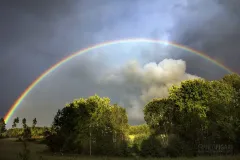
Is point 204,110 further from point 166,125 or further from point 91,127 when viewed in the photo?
point 91,127

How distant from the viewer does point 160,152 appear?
141 feet

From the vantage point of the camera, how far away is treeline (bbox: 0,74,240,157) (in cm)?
4472

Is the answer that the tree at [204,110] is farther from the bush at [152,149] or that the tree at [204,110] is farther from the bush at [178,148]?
the bush at [152,149]

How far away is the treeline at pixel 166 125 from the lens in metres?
44.7

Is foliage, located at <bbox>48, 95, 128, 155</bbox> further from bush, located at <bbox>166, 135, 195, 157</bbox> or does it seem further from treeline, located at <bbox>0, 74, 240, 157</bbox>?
bush, located at <bbox>166, 135, 195, 157</bbox>

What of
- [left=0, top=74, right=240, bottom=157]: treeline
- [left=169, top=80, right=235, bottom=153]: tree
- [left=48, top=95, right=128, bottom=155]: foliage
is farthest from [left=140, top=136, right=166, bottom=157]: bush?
[left=169, top=80, right=235, bottom=153]: tree

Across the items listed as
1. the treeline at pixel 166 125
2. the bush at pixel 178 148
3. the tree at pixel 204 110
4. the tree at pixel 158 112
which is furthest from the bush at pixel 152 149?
the tree at pixel 158 112

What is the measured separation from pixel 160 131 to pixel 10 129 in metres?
127

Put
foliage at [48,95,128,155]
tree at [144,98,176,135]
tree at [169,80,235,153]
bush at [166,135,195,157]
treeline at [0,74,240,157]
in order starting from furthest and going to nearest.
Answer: tree at [144,98,176,135] → foliage at [48,95,128,155] → tree at [169,80,235,153] → treeline at [0,74,240,157] → bush at [166,135,195,157]

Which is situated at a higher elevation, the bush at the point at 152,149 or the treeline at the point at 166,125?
the treeline at the point at 166,125

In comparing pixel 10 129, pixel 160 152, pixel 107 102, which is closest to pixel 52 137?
pixel 107 102

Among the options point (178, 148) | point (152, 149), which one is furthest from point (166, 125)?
point (152, 149)

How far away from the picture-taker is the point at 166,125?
197 ft

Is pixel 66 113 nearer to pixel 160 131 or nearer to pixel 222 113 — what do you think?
pixel 160 131
